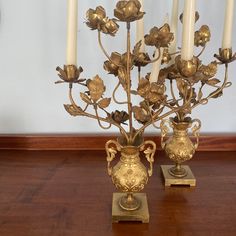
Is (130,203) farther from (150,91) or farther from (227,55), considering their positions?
(227,55)

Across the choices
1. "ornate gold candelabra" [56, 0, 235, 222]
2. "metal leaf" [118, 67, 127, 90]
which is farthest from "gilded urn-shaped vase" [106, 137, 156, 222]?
"metal leaf" [118, 67, 127, 90]

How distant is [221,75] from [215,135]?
0.16 m

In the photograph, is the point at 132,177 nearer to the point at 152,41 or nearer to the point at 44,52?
the point at 152,41

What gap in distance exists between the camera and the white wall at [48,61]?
0.78 metres

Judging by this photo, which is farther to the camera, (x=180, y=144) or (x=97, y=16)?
(x=180, y=144)

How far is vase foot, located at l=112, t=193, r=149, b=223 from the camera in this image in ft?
1.79

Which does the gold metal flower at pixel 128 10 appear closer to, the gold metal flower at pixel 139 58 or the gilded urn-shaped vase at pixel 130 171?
the gold metal flower at pixel 139 58

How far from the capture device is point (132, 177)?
528 millimetres

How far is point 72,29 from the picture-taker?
48 centimetres

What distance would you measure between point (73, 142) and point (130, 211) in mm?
335

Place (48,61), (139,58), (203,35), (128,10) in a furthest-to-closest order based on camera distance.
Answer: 1. (48,61)
2. (203,35)
3. (139,58)
4. (128,10)

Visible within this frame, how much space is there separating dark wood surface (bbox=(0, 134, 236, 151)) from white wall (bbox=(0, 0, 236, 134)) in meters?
0.04

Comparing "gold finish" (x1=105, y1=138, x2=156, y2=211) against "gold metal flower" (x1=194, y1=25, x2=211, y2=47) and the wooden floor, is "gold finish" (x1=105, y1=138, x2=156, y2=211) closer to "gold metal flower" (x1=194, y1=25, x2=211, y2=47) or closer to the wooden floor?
the wooden floor

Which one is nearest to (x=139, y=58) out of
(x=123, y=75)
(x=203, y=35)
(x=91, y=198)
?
(x=123, y=75)
